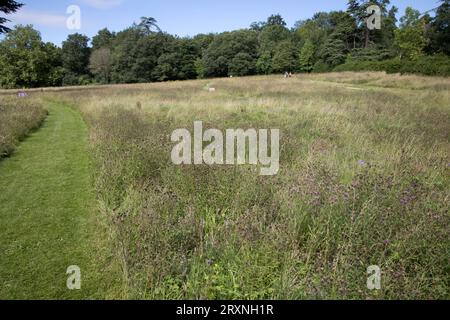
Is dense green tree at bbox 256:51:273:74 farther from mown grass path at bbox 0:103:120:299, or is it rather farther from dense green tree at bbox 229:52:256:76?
mown grass path at bbox 0:103:120:299

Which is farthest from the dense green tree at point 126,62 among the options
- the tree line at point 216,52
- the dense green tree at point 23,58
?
the dense green tree at point 23,58

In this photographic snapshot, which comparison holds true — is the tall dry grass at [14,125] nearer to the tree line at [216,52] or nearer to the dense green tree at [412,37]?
the tree line at [216,52]

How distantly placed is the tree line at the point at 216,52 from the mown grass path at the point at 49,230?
4289 cm

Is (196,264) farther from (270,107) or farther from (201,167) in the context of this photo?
(270,107)

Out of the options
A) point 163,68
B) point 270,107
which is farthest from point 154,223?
point 163,68

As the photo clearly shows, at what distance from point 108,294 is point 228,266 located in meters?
1.36

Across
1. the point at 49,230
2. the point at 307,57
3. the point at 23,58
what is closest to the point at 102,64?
the point at 23,58

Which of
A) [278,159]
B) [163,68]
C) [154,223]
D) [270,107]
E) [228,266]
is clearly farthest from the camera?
[163,68]

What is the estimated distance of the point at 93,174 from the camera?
6633mm

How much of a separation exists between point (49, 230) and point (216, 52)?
60660 mm

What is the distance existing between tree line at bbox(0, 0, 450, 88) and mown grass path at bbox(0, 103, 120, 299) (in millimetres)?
42895

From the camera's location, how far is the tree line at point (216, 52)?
43438 millimetres

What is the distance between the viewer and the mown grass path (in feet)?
11.2

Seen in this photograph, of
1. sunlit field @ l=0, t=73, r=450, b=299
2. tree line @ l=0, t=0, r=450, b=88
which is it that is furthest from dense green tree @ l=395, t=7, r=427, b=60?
sunlit field @ l=0, t=73, r=450, b=299
